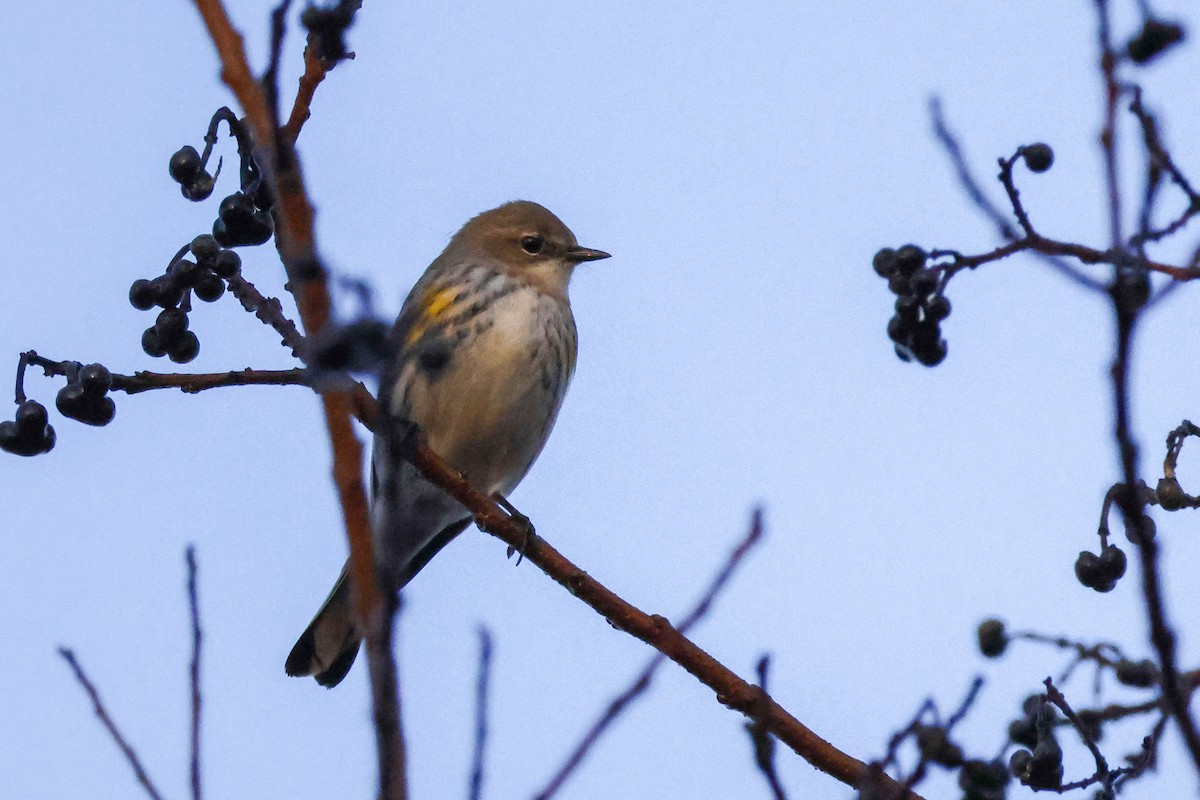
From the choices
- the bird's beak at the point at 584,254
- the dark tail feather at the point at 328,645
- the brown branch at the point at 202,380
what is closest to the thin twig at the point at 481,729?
the brown branch at the point at 202,380

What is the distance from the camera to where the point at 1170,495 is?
11.1 feet

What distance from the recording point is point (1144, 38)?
2.73m

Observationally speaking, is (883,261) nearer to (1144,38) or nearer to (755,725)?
(1144,38)

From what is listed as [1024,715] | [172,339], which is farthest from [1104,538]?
[172,339]

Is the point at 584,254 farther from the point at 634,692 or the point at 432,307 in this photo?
the point at 634,692

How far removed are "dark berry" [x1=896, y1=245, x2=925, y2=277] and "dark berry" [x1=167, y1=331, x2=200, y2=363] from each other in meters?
2.38

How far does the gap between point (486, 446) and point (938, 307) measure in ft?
14.4

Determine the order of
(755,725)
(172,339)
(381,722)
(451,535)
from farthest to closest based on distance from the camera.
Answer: (451,535) < (172,339) < (755,725) < (381,722)

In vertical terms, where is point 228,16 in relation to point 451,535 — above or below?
below

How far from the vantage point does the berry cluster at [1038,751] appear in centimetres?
370

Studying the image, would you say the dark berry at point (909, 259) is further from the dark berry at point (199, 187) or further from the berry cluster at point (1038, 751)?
the dark berry at point (199, 187)

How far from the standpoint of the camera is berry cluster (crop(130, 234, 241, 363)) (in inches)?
174

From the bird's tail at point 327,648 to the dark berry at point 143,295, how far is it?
97.0 inches

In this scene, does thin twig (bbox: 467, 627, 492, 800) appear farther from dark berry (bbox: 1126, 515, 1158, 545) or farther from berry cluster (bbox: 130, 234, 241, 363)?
berry cluster (bbox: 130, 234, 241, 363)
